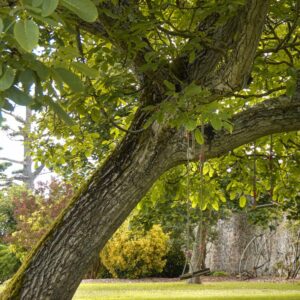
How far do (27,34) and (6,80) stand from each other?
13.6 inches

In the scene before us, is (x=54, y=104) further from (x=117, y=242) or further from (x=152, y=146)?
(x=117, y=242)

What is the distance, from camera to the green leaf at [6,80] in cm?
162

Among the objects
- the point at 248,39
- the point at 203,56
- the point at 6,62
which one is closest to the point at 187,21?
the point at 203,56

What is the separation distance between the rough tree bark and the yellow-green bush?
11.2 meters

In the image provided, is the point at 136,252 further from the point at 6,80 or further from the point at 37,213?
the point at 6,80

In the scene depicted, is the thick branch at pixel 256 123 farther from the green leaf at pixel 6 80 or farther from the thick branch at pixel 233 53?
the green leaf at pixel 6 80

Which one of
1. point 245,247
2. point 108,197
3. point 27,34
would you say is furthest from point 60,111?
point 245,247

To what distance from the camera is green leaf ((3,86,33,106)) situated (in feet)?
5.68

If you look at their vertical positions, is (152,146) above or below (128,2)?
below

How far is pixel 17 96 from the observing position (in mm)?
1738

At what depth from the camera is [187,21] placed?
14.0 ft

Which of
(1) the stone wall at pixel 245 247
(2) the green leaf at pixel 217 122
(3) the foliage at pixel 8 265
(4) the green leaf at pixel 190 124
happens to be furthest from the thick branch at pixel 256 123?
(3) the foliage at pixel 8 265

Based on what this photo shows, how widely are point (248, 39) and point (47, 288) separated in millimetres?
2263

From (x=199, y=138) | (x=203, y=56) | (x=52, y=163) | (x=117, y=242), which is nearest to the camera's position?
(x=199, y=138)
